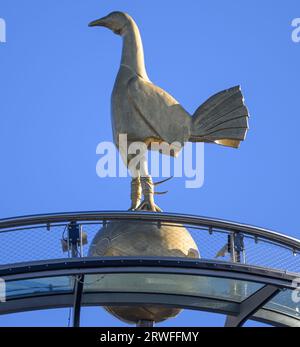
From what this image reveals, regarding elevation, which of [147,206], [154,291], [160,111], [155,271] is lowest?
[155,271]

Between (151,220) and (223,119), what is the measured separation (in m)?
5.96

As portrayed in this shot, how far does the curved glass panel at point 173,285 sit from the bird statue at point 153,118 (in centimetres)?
402

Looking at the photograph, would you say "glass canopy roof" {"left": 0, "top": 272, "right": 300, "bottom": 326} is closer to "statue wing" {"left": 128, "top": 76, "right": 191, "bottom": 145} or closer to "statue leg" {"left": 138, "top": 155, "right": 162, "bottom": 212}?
"statue leg" {"left": 138, "top": 155, "right": 162, "bottom": 212}

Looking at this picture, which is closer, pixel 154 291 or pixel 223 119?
pixel 154 291

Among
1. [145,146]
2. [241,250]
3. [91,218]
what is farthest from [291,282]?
[145,146]

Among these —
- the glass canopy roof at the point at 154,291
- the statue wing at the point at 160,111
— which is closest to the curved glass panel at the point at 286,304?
the glass canopy roof at the point at 154,291

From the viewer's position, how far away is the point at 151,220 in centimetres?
3234

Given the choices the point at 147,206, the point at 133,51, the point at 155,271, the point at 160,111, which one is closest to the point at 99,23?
the point at 133,51

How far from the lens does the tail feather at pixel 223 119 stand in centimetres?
3750

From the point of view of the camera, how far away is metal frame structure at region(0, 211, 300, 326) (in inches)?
1195

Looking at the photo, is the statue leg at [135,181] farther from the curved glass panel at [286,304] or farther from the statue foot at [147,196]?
the curved glass panel at [286,304]

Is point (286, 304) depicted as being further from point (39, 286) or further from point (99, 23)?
point (99, 23)
